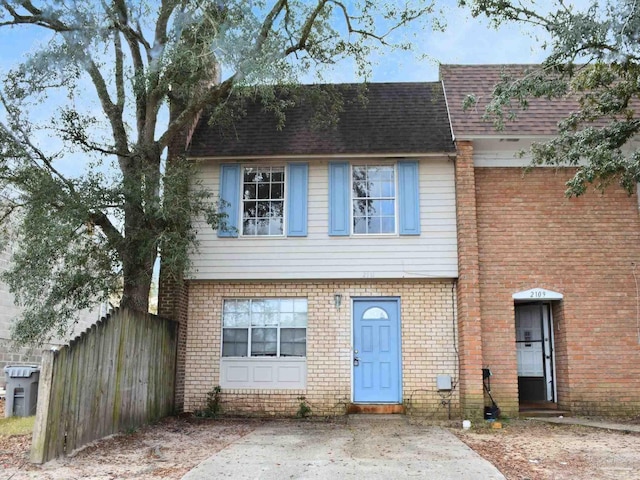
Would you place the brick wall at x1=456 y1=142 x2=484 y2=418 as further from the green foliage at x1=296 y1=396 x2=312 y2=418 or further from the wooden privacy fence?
the wooden privacy fence

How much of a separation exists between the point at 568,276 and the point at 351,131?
17.5ft

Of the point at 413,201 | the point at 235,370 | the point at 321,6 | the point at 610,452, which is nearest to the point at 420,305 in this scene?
the point at 413,201

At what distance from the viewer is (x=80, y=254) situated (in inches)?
396

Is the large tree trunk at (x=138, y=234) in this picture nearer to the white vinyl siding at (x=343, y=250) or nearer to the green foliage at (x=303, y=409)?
the white vinyl siding at (x=343, y=250)

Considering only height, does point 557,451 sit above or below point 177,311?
below

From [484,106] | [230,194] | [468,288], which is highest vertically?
[484,106]

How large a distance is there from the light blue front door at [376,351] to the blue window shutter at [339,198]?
1.60 meters

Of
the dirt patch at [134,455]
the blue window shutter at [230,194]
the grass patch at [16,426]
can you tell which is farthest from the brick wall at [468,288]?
the grass patch at [16,426]

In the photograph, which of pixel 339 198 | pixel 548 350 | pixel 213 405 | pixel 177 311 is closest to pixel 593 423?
pixel 548 350

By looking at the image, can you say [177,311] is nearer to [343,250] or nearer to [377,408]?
[343,250]

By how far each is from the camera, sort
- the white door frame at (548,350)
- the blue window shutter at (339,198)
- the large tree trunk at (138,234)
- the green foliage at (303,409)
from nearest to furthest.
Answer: the large tree trunk at (138,234), the green foliage at (303,409), the blue window shutter at (339,198), the white door frame at (548,350)

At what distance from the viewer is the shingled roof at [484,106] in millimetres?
12227

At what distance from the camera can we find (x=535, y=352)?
13086 mm

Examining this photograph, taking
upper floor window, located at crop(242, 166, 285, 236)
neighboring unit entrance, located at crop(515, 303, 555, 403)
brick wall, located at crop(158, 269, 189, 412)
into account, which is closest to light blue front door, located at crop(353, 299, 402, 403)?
upper floor window, located at crop(242, 166, 285, 236)
